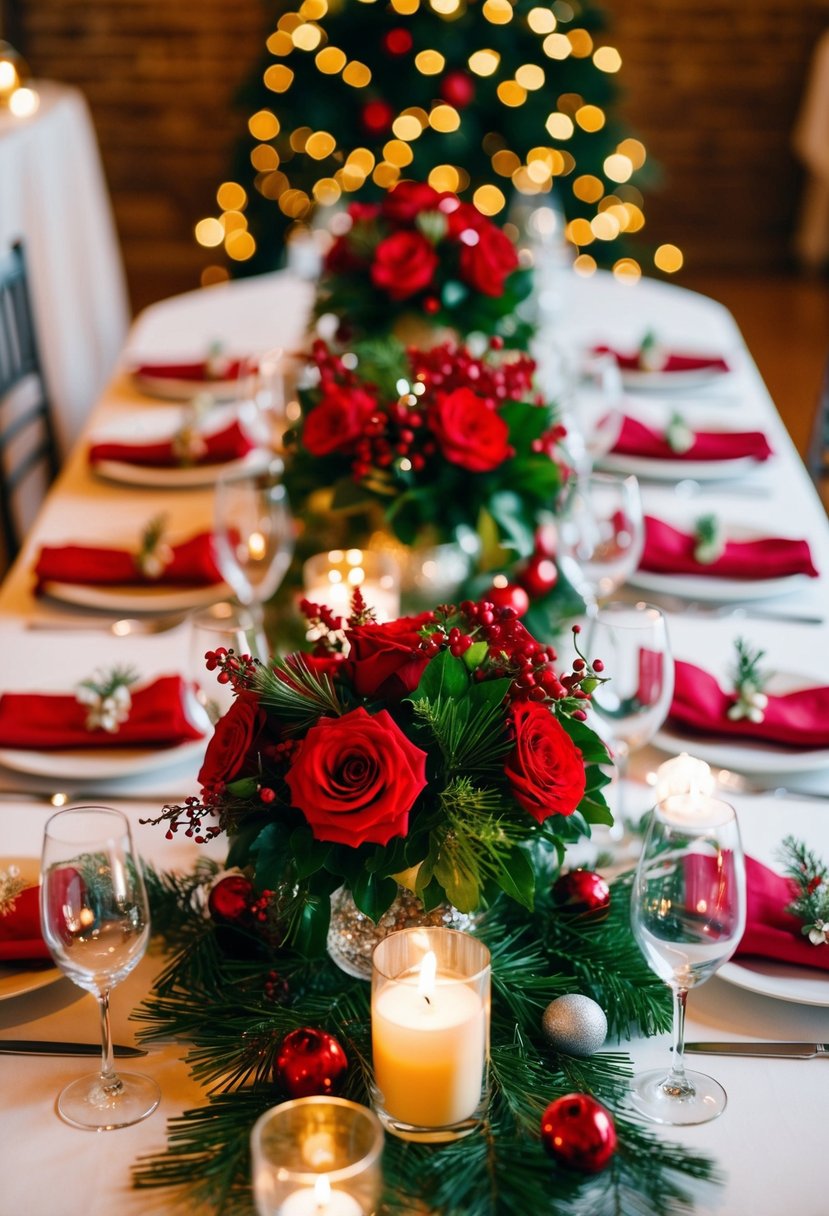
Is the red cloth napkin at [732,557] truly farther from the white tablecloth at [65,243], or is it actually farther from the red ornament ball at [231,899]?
the white tablecloth at [65,243]

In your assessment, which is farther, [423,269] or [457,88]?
[457,88]

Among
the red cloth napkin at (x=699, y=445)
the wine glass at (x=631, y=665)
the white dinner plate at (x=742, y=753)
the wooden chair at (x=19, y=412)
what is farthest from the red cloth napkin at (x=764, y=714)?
the wooden chair at (x=19, y=412)

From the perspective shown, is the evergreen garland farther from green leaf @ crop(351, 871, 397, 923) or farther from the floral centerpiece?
the floral centerpiece

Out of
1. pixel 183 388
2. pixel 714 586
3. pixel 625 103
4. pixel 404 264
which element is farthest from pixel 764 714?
pixel 625 103

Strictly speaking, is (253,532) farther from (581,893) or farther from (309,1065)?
(309,1065)

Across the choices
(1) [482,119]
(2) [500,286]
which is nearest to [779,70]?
(1) [482,119]

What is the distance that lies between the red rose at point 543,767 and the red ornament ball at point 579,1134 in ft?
0.60

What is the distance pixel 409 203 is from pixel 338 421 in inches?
18.9

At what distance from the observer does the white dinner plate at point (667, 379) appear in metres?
2.46

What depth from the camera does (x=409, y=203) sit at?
188 centimetres

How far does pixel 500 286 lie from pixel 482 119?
9.28 feet

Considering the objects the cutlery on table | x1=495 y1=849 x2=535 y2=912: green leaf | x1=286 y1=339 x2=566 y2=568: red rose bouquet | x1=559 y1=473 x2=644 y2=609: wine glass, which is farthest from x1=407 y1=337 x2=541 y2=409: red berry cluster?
x1=495 y1=849 x2=535 y2=912: green leaf

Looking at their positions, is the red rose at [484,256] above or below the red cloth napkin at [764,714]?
above

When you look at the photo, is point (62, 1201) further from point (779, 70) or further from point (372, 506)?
point (779, 70)
